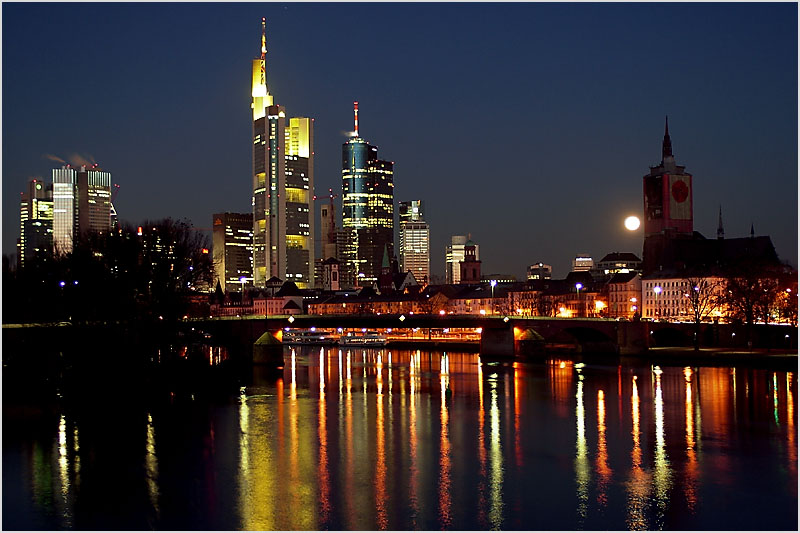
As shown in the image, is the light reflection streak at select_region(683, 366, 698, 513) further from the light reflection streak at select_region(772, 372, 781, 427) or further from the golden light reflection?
the light reflection streak at select_region(772, 372, 781, 427)

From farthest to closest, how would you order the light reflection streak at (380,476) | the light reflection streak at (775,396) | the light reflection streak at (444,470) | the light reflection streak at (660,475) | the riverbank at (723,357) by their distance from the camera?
the riverbank at (723,357) → the light reflection streak at (775,396) → the light reflection streak at (660,475) → the light reflection streak at (444,470) → the light reflection streak at (380,476)

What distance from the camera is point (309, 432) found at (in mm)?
48031

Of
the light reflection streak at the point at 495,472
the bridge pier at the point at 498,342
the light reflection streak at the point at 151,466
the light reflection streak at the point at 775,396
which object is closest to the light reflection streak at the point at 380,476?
the light reflection streak at the point at 495,472

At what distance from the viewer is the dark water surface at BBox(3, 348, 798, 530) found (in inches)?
1264

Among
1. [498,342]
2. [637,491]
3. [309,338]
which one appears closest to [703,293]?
[498,342]

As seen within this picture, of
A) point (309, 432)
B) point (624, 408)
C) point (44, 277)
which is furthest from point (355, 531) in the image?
→ point (44, 277)

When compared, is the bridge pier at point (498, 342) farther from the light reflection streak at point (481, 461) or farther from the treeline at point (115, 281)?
the light reflection streak at point (481, 461)

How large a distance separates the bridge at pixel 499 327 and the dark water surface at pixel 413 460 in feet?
81.2

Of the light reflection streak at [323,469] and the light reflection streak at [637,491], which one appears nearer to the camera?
the light reflection streak at [637,491]

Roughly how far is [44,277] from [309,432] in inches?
1465

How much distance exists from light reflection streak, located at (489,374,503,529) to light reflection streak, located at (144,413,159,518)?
10.3 meters

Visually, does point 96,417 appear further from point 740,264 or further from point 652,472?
point 740,264

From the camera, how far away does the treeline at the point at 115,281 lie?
70.2 metres

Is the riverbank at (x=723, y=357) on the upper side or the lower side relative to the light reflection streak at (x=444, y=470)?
upper
